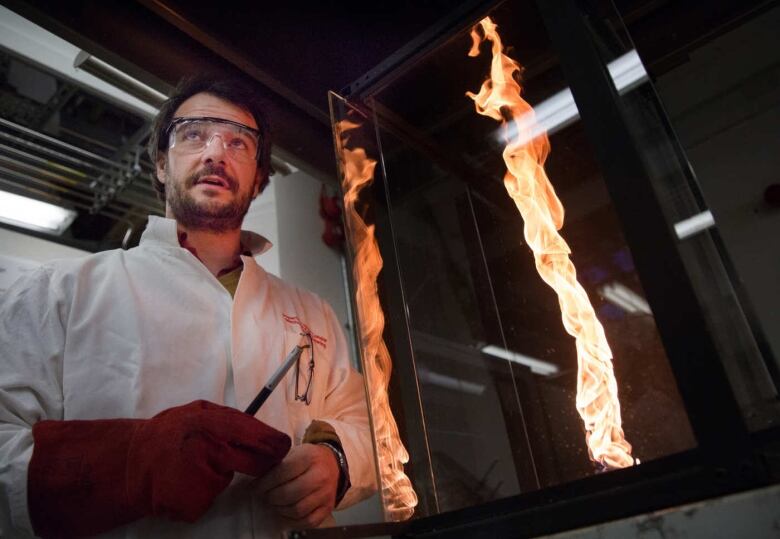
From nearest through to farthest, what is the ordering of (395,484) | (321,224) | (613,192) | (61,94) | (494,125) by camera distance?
(613,192) < (395,484) < (494,125) < (61,94) < (321,224)

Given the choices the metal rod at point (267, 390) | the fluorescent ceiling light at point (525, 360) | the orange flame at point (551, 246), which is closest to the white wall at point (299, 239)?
the fluorescent ceiling light at point (525, 360)

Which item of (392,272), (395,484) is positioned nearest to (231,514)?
(395,484)

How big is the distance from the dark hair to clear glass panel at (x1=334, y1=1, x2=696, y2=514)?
0.26 meters

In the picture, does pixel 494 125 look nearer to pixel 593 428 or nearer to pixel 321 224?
pixel 321 224

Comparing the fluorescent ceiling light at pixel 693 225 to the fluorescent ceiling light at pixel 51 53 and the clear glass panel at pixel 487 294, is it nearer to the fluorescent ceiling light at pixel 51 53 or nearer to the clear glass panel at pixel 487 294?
the clear glass panel at pixel 487 294

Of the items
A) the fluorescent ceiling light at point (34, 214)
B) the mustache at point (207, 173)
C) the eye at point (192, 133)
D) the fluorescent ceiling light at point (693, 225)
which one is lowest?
the fluorescent ceiling light at point (693, 225)

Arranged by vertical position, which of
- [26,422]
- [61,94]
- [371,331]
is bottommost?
[26,422]

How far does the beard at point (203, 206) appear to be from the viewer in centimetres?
137

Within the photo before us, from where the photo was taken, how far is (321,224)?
1.94 m

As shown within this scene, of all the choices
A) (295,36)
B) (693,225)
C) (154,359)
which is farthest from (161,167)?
(693,225)

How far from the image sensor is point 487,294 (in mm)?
1692

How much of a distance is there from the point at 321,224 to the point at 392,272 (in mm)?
649

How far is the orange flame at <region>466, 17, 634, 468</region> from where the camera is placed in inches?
49.7

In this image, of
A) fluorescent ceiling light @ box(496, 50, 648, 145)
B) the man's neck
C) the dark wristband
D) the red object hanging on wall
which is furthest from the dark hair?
the dark wristband
